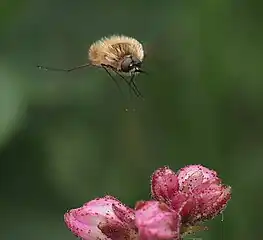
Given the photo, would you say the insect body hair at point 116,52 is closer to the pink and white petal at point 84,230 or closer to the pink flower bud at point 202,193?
the pink flower bud at point 202,193

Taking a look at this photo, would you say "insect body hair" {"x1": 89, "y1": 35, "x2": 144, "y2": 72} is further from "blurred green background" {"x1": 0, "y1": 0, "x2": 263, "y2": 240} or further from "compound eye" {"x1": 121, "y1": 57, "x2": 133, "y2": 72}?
"blurred green background" {"x1": 0, "y1": 0, "x2": 263, "y2": 240}

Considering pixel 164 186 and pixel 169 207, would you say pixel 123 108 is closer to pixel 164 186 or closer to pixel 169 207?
pixel 164 186

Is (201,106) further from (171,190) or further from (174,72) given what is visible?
(171,190)

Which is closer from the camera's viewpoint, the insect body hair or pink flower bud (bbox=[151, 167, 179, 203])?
pink flower bud (bbox=[151, 167, 179, 203])

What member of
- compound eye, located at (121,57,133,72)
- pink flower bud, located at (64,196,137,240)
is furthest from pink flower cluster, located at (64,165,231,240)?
compound eye, located at (121,57,133,72)

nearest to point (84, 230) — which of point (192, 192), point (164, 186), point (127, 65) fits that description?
point (164, 186)

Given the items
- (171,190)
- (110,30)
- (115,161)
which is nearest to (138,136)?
(115,161)
